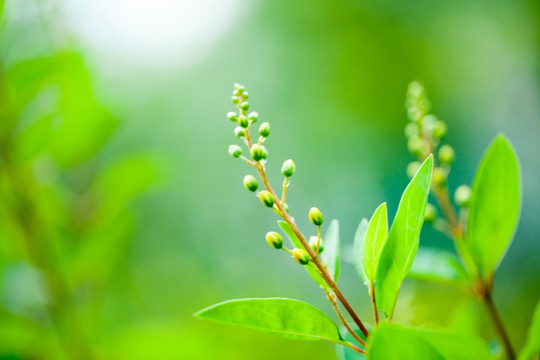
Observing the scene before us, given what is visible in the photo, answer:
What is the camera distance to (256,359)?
2.39m

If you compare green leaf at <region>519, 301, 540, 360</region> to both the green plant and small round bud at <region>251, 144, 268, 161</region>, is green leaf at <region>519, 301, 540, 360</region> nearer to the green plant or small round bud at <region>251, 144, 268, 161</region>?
the green plant

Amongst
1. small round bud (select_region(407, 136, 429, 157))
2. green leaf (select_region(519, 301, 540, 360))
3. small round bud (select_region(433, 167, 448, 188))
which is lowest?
green leaf (select_region(519, 301, 540, 360))

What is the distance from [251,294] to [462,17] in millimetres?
3052

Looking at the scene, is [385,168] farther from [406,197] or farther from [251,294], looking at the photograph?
[406,197]

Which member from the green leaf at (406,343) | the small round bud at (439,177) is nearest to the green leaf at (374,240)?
the green leaf at (406,343)

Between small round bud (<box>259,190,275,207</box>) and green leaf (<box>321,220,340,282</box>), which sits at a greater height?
small round bud (<box>259,190,275,207</box>)

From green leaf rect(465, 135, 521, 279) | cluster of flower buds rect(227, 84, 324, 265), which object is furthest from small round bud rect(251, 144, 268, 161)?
green leaf rect(465, 135, 521, 279)

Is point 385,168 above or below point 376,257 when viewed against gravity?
above

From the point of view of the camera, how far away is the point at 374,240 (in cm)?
61

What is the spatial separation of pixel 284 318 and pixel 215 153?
3866 millimetres

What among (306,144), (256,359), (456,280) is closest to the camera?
(456,280)

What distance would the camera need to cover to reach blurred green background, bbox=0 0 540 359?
1.55 metres

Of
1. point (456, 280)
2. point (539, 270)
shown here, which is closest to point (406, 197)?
point (456, 280)

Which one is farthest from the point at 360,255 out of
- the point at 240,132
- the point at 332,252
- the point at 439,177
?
the point at 439,177
